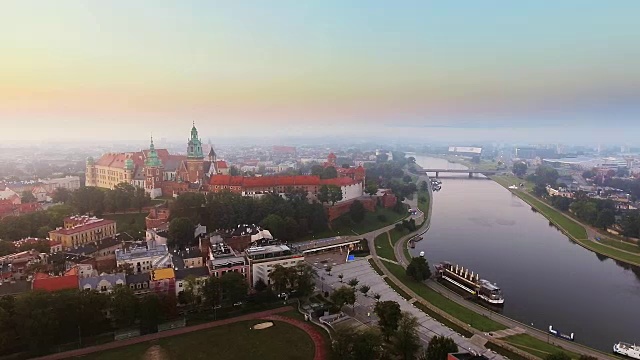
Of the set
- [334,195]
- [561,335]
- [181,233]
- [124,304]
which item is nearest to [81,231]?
[181,233]

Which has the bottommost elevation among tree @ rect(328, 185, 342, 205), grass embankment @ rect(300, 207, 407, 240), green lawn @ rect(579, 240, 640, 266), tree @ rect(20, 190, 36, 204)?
green lawn @ rect(579, 240, 640, 266)

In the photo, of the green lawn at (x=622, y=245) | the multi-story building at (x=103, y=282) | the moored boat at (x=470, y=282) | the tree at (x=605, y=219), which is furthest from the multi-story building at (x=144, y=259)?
the tree at (x=605, y=219)

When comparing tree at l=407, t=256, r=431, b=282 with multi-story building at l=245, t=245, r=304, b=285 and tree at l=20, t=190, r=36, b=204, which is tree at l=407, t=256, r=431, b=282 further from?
tree at l=20, t=190, r=36, b=204

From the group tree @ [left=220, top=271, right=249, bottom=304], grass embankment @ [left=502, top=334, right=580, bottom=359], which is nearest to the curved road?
grass embankment @ [left=502, top=334, right=580, bottom=359]

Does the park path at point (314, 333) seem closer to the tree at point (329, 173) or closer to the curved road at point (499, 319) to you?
the curved road at point (499, 319)

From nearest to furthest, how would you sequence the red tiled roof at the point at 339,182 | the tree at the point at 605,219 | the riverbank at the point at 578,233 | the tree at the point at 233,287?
the tree at the point at 233,287 → the riverbank at the point at 578,233 → the tree at the point at 605,219 → the red tiled roof at the point at 339,182

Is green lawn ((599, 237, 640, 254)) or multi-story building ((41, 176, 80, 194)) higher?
multi-story building ((41, 176, 80, 194))

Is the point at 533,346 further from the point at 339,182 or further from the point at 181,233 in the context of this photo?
the point at 339,182

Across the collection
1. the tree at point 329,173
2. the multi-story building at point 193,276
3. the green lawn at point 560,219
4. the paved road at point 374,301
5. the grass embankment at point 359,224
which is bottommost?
the green lawn at point 560,219

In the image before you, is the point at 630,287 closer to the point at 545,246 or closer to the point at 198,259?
the point at 545,246
